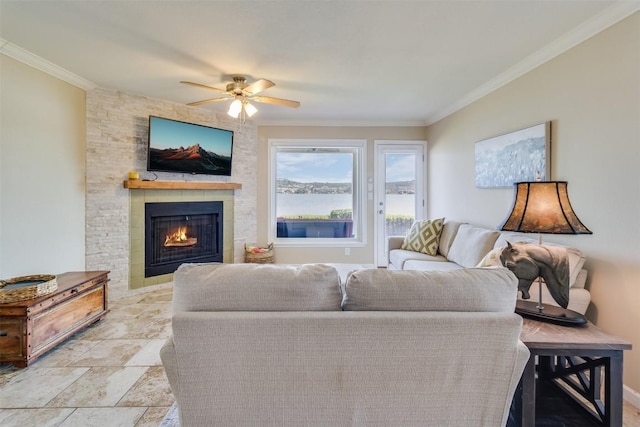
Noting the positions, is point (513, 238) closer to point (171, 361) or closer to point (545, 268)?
Answer: point (545, 268)

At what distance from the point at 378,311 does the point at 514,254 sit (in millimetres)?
879

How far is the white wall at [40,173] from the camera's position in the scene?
2537 mm

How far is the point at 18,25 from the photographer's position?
2.19 metres

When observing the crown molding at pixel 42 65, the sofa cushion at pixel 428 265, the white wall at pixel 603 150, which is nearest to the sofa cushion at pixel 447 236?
the sofa cushion at pixel 428 265

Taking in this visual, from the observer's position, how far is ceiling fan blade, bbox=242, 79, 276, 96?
8.73 ft

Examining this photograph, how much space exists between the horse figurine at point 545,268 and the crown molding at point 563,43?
158 cm

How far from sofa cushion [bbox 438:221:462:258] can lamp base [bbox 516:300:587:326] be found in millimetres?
1898

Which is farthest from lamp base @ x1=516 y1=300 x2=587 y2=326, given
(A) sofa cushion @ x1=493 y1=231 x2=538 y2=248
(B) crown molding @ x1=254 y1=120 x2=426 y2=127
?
(B) crown molding @ x1=254 y1=120 x2=426 y2=127

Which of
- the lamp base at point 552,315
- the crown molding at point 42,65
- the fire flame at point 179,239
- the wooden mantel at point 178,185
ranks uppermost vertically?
the crown molding at point 42,65

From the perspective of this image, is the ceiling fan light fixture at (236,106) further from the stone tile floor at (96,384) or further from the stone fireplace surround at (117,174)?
the stone tile floor at (96,384)

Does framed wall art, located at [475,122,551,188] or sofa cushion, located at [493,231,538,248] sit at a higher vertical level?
framed wall art, located at [475,122,551,188]

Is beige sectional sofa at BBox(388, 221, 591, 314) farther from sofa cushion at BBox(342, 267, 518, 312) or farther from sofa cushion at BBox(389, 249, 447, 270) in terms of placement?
sofa cushion at BBox(342, 267, 518, 312)

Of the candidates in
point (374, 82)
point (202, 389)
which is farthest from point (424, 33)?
point (202, 389)

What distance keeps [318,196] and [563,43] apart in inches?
136
